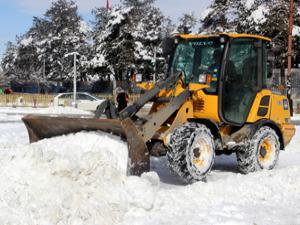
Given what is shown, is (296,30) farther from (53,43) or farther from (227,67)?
(53,43)

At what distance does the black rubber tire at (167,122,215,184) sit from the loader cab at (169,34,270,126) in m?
0.90

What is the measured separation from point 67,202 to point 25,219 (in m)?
0.55

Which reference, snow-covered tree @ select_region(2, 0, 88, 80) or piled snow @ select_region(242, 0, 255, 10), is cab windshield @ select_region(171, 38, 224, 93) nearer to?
piled snow @ select_region(242, 0, 255, 10)

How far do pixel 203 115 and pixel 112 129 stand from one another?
197 cm

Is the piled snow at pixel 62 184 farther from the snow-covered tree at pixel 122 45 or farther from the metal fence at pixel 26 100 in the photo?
the snow-covered tree at pixel 122 45

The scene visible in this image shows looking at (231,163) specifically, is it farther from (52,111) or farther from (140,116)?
(52,111)

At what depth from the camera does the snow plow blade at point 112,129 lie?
7.14 m

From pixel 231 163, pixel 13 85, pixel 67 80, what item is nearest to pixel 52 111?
pixel 231 163

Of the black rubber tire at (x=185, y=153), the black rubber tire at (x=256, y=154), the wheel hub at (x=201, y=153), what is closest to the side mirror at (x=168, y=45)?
the black rubber tire at (x=185, y=153)

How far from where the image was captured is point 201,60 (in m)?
8.91

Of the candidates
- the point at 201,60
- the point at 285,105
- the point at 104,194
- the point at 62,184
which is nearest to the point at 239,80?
the point at 201,60

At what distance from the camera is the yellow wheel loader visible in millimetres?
7527

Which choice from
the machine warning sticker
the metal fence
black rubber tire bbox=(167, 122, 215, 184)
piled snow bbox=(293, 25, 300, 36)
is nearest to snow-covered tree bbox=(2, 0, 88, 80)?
the metal fence

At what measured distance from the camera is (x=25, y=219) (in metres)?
5.45
